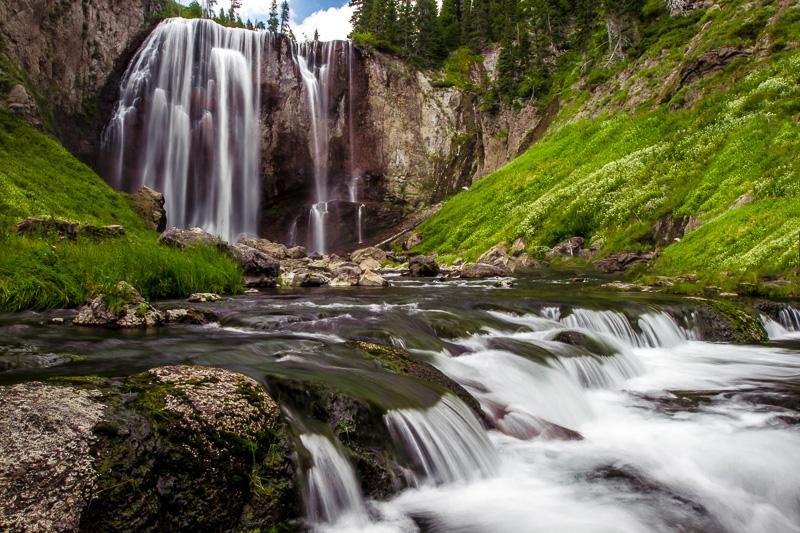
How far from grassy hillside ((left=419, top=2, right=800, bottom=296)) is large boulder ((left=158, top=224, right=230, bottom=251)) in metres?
17.4

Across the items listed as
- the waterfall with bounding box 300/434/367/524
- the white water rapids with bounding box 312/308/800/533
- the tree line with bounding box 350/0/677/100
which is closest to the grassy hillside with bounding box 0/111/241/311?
the waterfall with bounding box 300/434/367/524

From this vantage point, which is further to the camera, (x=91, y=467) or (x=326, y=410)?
(x=326, y=410)

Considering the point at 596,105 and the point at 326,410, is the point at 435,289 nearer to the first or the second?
the point at 326,410

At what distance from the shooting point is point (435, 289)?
19.3 meters

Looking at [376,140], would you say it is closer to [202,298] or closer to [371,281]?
[371,281]

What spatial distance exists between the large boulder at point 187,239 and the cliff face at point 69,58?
999 inches

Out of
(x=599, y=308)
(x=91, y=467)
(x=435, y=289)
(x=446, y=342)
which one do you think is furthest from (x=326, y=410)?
(x=435, y=289)

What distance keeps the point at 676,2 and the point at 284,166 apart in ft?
146

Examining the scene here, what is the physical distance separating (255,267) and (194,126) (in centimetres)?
3571


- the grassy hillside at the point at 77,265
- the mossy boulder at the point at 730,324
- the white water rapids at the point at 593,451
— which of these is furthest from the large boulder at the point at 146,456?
the mossy boulder at the point at 730,324

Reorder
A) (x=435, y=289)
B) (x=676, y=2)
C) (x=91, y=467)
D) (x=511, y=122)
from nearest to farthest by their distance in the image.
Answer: (x=91, y=467) → (x=435, y=289) → (x=676, y=2) → (x=511, y=122)

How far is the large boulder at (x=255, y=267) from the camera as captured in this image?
61.3ft

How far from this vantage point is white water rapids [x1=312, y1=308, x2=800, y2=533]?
461cm

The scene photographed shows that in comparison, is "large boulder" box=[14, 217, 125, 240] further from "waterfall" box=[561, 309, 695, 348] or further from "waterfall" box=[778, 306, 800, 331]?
"waterfall" box=[778, 306, 800, 331]
